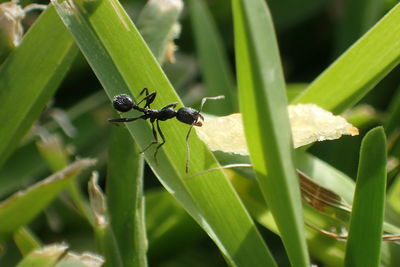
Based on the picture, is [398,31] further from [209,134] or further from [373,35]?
[209,134]

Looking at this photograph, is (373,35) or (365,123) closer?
(373,35)

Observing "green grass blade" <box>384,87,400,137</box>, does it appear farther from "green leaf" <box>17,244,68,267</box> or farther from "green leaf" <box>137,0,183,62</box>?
"green leaf" <box>17,244,68,267</box>

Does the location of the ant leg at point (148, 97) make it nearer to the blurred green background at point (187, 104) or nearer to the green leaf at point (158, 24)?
the green leaf at point (158, 24)

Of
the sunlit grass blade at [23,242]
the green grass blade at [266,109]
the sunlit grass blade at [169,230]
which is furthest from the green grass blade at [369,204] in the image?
the sunlit grass blade at [23,242]

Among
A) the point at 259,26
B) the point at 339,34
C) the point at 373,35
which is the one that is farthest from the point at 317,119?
Answer: the point at 339,34

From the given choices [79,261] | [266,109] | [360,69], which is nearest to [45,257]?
[79,261]
